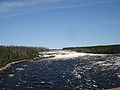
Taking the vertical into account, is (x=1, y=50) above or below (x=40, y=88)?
above

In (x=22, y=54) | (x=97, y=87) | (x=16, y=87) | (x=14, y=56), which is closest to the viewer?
(x=97, y=87)

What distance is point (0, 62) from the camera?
4919cm

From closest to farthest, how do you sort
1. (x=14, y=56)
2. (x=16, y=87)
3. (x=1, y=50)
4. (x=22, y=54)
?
(x=16, y=87) → (x=1, y=50) → (x=14, y=56) → (x=22, y=54)

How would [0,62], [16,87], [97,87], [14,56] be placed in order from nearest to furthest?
[97,87] < [16,87] < [0,62] < [14,56]

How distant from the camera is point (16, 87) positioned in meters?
26.5

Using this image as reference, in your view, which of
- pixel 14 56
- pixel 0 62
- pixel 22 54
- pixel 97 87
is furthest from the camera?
pixel 22 54

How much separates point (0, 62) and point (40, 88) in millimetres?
26176

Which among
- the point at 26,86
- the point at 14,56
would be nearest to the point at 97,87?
the point at 26,86

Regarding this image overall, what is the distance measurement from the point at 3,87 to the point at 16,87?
1.63 m

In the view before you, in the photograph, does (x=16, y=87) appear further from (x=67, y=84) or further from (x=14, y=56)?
(x=14, y=56)

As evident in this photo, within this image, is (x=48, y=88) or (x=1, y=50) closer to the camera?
(x=48, y=88)

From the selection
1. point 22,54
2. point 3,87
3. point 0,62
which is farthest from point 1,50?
point 3,87

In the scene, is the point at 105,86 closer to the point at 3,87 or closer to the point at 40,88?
the point at 40,88

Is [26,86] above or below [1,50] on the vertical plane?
below
